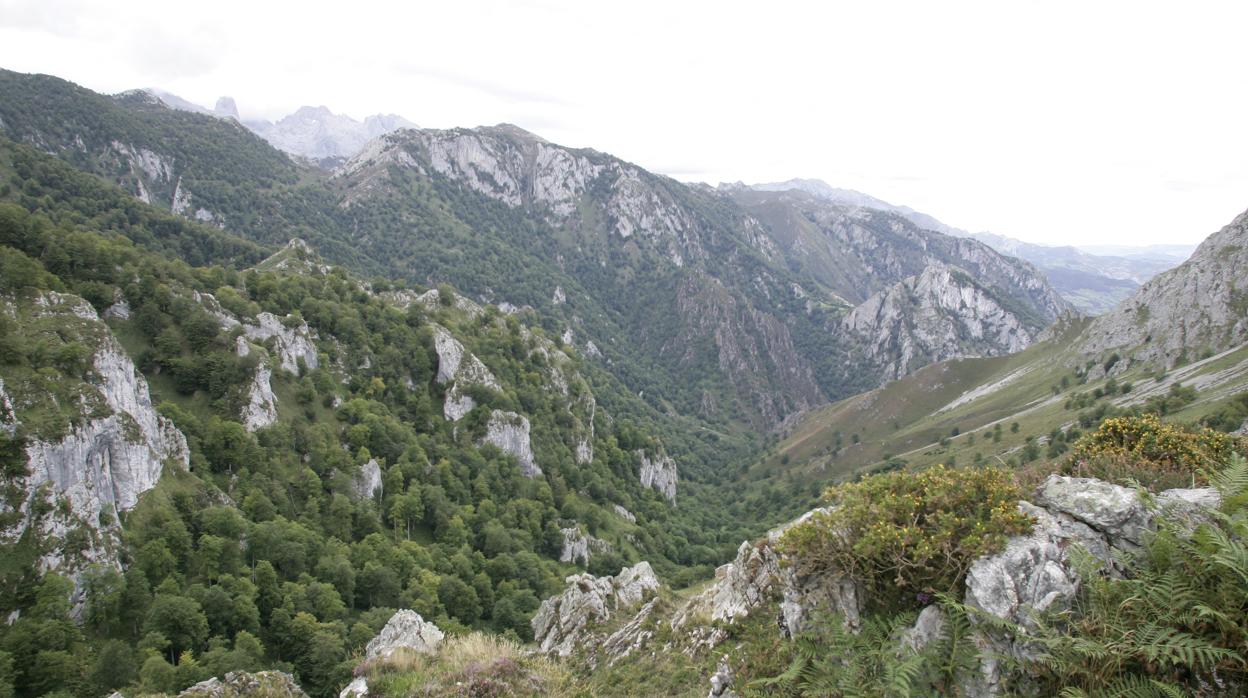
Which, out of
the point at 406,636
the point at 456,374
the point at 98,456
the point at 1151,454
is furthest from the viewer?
the point at 456,374

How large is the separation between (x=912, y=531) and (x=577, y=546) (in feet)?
288

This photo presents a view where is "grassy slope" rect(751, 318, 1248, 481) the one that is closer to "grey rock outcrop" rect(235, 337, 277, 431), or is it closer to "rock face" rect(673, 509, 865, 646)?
"rock face" rect(673, 509, 865, 646)

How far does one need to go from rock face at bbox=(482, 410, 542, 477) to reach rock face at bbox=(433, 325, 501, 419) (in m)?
6.55

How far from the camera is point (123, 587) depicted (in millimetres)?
43156

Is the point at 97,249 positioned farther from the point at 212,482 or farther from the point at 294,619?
the point at 294,619

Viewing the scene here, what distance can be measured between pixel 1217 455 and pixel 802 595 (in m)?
11.5

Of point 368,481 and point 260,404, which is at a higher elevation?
point 260,404

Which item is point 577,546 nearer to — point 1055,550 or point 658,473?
point 658,473

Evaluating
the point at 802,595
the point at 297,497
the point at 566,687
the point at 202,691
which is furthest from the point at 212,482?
the point at 802,595

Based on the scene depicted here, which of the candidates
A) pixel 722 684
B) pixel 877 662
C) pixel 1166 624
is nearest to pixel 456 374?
pixel 722 684

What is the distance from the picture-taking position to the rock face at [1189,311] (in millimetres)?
115375

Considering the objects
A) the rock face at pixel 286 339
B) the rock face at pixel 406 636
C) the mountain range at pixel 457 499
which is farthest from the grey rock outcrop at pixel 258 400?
the rock face at pixel 406 636

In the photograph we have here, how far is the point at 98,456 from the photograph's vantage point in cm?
4666

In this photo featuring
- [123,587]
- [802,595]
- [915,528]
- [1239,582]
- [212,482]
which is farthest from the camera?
[212,482]
